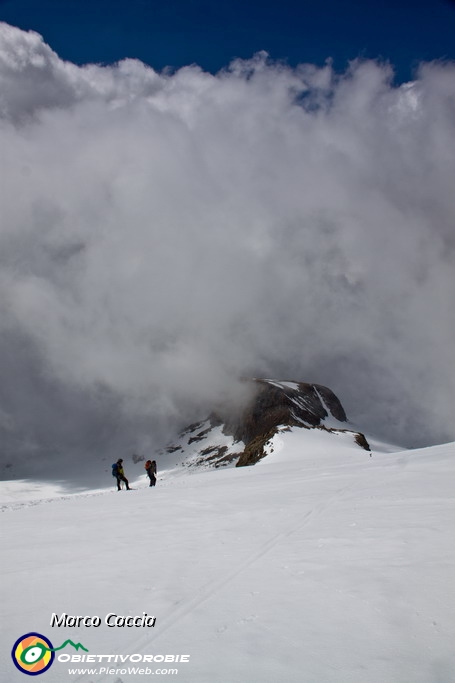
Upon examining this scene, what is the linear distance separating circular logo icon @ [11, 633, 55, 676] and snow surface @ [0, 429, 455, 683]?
4.1 inches

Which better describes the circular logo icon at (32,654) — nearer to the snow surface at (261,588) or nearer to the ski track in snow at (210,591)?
the snow surface at (261,588)

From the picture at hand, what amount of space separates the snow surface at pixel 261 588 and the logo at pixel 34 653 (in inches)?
3.9

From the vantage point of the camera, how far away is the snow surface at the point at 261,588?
14.4ft

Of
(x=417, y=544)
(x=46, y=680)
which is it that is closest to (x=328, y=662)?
(x=46, y=680)

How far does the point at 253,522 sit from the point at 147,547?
279 centimetres

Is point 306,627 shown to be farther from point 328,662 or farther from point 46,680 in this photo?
point 46,680

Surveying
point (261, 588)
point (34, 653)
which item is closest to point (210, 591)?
point (261, 588)

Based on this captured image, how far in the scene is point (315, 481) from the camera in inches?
660

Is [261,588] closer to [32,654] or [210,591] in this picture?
[210,591]

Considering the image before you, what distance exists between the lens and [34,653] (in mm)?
4898

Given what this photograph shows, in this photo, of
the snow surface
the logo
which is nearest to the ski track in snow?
the snow surface

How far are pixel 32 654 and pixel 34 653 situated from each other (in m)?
0.03

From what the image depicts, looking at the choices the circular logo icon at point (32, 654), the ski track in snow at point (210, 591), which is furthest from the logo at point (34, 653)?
the ski track in snow at point (210, 591)

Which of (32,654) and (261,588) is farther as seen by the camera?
(261,588)
